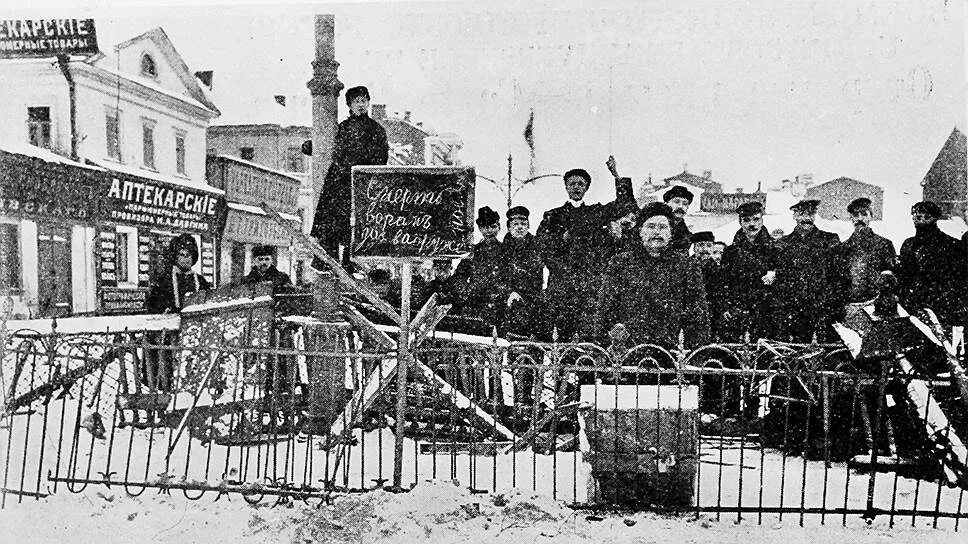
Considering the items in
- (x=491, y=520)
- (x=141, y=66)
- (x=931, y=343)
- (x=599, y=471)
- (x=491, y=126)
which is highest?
(x=141, y=66)

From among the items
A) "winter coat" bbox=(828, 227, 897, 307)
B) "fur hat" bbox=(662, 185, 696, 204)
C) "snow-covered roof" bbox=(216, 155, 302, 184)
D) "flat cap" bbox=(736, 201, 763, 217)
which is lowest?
"winter coat" bbox=(828, 227, 897, 307)

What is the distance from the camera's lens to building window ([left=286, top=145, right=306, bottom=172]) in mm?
6496

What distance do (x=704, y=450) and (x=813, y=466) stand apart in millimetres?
837

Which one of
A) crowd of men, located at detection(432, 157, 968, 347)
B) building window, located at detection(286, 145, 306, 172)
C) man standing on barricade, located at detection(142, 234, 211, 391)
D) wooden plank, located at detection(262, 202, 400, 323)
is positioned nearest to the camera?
wooden plank, located at detection(262, 202, 400, 323)

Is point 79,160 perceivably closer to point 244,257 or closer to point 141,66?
point 141,66

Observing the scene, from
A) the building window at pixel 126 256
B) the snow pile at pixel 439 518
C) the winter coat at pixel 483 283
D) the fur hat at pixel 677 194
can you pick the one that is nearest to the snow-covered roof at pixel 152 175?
the building window at pixel 126 256

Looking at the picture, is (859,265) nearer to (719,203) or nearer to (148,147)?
(719,203)

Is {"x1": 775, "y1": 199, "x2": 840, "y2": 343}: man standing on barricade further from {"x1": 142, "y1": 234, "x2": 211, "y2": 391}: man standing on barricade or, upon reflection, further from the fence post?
{"x1": 142, "y1": 234, "x2": 211, "y2": 391}: man standing on barricade

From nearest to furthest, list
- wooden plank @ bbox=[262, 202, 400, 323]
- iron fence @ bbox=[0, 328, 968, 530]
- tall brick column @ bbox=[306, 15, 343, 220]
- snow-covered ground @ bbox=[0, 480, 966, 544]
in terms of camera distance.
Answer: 1. snow-covered ground @ bbox=[0, 480, 966, 544]
2. iron fence @ bbox=[0, 328, 968, 530]
3. wooden plank @ bbox=[262, 202, 400, 323]
4. tall brick column @ bbox=[306, 15, 343, 220]

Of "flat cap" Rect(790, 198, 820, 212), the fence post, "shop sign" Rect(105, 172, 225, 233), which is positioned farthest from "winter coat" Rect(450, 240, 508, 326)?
"flat cap" Rect(790, 198, 820, 212)

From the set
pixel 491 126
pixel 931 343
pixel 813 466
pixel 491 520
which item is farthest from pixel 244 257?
pixel 931 343

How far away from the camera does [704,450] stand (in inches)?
226

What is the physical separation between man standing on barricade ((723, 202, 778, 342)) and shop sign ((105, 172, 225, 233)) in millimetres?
4846

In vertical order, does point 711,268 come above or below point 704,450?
above
